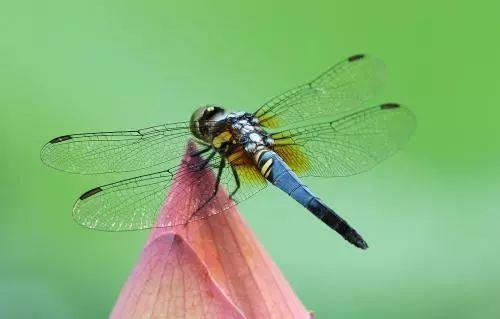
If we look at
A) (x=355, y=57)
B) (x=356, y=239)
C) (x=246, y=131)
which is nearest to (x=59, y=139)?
(x=246, y=131)

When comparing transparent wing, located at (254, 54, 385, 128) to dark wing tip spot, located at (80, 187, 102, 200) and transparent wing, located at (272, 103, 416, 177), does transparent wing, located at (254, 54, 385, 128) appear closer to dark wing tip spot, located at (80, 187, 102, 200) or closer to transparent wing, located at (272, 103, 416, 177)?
transparent wing, located at (272, 103, 416, 177)

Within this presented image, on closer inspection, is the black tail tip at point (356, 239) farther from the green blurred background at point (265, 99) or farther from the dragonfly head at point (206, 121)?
the dragonfly head at point (206, 121)

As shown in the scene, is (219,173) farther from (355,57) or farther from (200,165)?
(355,57)

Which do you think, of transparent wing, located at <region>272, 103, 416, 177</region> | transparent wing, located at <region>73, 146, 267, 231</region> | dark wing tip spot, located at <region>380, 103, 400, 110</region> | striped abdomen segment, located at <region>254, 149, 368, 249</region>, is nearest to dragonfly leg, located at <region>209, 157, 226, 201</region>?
transparent wing, located at <region>73, 146, 267, 231</region>

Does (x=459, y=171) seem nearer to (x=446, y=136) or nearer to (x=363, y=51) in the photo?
(x=446, y=136)

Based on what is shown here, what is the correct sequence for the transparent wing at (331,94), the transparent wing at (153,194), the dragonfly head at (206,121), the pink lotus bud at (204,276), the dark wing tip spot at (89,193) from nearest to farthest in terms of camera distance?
the pink lotus bud at (204,276) < the transparent wing at (153,194) < the dark wing tip spot at (89,193) < the dragonfly head at (206,121) < the transparent wing at (331,94)

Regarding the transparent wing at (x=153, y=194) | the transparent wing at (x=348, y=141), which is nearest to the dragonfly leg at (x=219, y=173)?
the transparent wing at (x=153, y=194)
